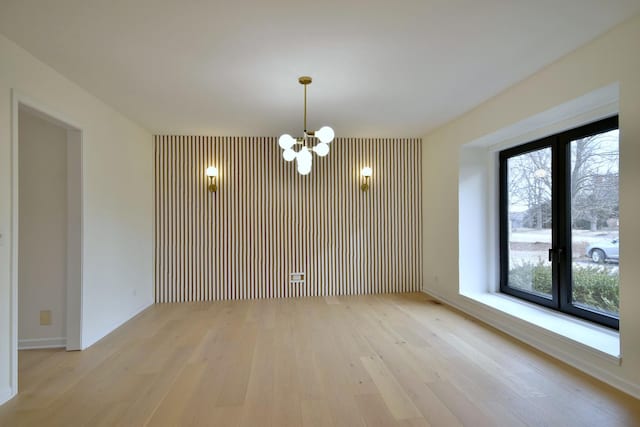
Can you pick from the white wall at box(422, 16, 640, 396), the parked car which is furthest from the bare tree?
the white wall at box(422, 16, 640, 396)

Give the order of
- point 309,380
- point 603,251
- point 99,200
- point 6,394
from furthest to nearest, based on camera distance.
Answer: point 99,200 < point 603,251 < point 309,380 < point 6,394

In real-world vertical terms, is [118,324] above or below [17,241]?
below

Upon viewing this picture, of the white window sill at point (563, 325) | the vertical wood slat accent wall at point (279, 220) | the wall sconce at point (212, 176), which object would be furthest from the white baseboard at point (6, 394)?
the white window sill at point (563, 325)

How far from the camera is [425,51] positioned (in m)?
2.68

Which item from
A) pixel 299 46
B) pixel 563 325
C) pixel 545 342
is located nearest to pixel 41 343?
pixel 299 46

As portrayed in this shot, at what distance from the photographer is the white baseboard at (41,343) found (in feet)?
11.0

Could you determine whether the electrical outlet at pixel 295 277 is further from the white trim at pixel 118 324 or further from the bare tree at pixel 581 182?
the bare tree at pixel 581 182

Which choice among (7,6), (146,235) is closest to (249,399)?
(7,6)

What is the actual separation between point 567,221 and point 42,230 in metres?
5.55

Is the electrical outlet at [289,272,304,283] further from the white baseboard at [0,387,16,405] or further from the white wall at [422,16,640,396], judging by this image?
the white baseboard at [0,387,16,405]

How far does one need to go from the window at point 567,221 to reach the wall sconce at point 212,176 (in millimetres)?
4313

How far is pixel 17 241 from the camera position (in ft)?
8.24

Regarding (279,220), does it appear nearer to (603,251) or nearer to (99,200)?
(99,200)

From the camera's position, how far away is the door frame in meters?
2.46
